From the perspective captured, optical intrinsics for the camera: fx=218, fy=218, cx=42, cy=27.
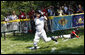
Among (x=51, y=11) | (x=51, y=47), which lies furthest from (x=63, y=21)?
(x=51, y=47)

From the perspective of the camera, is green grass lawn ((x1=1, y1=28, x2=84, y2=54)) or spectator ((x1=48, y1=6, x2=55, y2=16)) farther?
spectator ((x1=48, y1=6, x2=55, y2=16))

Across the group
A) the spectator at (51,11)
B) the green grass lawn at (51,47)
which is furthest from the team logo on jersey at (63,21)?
the green grass lawn at (51,47)

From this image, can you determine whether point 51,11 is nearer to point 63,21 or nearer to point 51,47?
point 63,21

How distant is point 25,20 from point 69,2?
15.2 ft

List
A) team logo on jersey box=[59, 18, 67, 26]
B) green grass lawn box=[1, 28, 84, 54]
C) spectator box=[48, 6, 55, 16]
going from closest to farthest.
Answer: green grass lawn box=[1, 28, 84, 54] → team logo on jersey box=[59, 18, 67, 26] → spectator box=[48, 6, 55, 16]

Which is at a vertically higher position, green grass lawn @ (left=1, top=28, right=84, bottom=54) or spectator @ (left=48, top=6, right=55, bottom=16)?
spectator @ (left=48, top=6, right=55, bottom=16)

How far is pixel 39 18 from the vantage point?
1021 cm

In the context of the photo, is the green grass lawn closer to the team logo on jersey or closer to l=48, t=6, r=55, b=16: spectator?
the team logo on jersey

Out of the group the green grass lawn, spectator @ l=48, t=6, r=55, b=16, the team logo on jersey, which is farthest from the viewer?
spectator @ l=48, t=6, r=55, b=16

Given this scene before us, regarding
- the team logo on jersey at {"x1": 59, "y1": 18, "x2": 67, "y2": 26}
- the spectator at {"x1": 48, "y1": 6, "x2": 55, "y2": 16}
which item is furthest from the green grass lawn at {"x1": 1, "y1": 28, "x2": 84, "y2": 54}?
the spectator at {"x1": 48, "y1": 6, "x2": 55, "y2": 16}

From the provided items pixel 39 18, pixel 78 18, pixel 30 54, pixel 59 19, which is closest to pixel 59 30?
pixel 59 19

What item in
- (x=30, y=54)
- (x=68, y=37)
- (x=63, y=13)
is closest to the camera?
(x=30, y=54)

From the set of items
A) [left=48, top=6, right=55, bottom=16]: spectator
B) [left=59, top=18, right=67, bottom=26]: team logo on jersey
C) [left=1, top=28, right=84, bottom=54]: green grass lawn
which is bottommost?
[left=1, top=28, right=84, bottom=54]: green grass lawn

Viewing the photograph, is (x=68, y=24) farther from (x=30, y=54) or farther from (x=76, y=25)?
(x=30, y=54)
